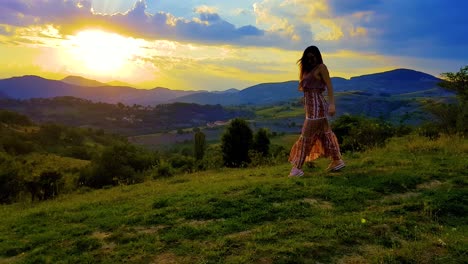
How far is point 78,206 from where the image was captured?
860 cm

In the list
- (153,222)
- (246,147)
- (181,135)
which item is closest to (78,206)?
(153,222)

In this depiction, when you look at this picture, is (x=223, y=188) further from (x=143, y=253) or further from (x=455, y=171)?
(x=455, y=171)

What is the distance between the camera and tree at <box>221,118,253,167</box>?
22.4 metres

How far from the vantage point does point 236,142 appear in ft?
78.5

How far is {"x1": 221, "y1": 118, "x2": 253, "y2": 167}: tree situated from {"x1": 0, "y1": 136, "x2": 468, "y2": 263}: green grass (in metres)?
13.3

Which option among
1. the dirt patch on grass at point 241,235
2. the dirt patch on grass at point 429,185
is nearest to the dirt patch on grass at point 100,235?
the dirt patch on grass at point 241,235

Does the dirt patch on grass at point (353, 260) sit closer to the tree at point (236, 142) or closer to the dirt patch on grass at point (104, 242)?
the dirt patch on grass at point (104, 242)

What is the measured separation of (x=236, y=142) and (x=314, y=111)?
14893mm

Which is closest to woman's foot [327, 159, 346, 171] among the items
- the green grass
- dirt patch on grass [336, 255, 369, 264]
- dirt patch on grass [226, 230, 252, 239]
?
the green grass

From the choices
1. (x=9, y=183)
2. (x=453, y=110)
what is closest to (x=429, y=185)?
(x=453, y=110)

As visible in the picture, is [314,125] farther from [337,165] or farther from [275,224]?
[275,224]

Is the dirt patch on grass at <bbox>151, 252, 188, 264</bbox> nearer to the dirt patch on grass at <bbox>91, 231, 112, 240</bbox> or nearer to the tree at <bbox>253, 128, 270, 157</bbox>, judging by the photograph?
the dirt patch on grass at <bbox>91, 231, 112, 240</bbox>

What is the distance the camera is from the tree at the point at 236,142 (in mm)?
22378

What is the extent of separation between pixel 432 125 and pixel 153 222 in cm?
1625
